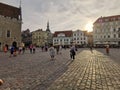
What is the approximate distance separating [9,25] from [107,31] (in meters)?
58.0

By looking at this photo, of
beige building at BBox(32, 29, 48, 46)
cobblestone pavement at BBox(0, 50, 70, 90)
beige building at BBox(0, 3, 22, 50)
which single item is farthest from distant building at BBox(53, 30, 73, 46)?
cobblestone pavement at BBox(0, 50, 70, 90)

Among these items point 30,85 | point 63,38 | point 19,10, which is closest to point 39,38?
point 63,38

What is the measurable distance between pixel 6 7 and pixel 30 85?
50.4 metres

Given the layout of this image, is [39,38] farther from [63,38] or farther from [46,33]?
[63,38]

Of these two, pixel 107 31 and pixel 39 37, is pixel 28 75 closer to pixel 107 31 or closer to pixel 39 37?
pixel 107 31

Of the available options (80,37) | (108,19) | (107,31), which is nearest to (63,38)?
(80,37)

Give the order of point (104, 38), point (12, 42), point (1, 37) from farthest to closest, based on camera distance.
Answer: point (104, 38) → point (12, 42) → point (1, 37)

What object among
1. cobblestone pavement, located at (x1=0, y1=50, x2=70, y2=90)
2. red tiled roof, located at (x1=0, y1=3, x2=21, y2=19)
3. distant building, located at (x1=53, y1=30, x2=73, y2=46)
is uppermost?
red tiled roof, located at (x1=0, y1=3, x2=21, y2=19)

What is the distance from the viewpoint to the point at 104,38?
94.4m

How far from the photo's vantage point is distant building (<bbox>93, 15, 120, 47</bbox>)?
91188 millimetres

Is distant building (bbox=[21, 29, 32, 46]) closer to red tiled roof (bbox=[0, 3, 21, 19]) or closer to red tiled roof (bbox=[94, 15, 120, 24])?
red tiled roof (bbox=[94, 15, 120, 24])

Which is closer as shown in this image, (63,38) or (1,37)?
(1,37)

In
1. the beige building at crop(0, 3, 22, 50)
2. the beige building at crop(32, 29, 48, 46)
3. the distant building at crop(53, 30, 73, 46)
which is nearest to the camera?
the beige building at crop(0, 3, 22, 50)

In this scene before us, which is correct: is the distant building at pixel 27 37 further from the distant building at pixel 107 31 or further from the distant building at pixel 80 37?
the distant building at pixel 107 31
